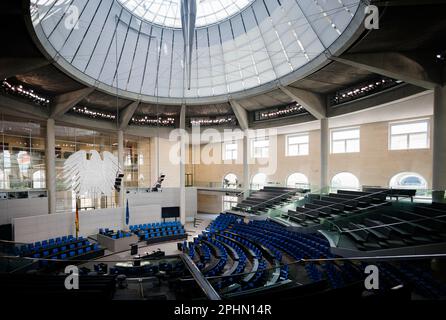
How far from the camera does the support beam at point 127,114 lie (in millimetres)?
21667

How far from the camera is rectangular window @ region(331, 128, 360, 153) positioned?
68.8 feet

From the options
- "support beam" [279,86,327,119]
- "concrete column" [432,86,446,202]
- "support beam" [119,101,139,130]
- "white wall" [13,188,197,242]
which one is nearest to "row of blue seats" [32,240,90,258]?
"white wall" [13,188,197,242]

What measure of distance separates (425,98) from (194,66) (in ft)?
54.9

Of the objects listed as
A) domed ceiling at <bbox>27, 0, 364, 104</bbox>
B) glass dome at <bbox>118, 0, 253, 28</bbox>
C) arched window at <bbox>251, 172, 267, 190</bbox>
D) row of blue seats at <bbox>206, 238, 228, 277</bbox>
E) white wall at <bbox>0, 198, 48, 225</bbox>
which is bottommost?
row of blue seats at <bbox>206, 238, 228, 277</bbox>

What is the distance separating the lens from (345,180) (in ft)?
70.7

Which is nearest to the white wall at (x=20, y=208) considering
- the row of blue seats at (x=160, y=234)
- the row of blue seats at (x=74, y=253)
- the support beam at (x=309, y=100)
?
the row of blue seats at (x=74, y=253)

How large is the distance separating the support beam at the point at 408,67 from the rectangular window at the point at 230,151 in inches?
752

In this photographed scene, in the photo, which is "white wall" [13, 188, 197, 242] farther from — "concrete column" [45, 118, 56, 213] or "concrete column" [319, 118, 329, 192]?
"concrete column" [319, 118, 329, 192]

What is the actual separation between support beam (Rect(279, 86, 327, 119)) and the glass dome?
7.22 metres

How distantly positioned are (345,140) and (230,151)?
13.1 meters

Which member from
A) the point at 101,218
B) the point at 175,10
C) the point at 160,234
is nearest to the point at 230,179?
the point at 160,234

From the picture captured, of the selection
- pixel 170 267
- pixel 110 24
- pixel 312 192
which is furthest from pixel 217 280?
pixel 110 24

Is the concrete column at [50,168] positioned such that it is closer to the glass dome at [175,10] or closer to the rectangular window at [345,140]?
the glass dome at [175,10]
